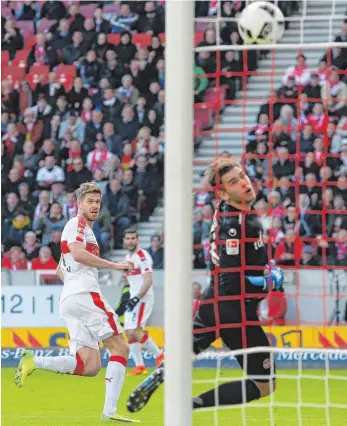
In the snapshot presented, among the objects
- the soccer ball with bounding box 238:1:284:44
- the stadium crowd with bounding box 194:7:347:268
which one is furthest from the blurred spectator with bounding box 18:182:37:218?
A: the soccer ball with bounding box 238:1:284:44

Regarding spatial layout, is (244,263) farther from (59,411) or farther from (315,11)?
(315,11)

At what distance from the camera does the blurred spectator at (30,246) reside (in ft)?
59.1

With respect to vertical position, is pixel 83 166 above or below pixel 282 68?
below

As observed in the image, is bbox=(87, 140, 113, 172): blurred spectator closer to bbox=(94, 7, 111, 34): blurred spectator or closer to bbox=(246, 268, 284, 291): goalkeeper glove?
bbox=(94, 7, 111, 34): blurred spectator

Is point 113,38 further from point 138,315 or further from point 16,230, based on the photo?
point 138,315

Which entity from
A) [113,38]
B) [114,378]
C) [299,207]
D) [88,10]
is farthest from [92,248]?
[88,10]

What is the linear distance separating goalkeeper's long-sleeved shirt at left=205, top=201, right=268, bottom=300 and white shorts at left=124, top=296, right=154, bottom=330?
21.7 feet

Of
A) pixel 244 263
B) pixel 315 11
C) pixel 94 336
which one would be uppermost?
pixel 315 11

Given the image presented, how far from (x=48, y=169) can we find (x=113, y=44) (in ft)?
9.79

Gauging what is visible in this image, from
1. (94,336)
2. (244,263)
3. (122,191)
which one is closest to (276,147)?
(122,191)

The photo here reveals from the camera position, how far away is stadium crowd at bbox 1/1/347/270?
53.2 ft

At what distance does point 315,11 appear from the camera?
2053 centimetres

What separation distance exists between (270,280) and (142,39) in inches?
534

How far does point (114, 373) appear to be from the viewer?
927 cm
